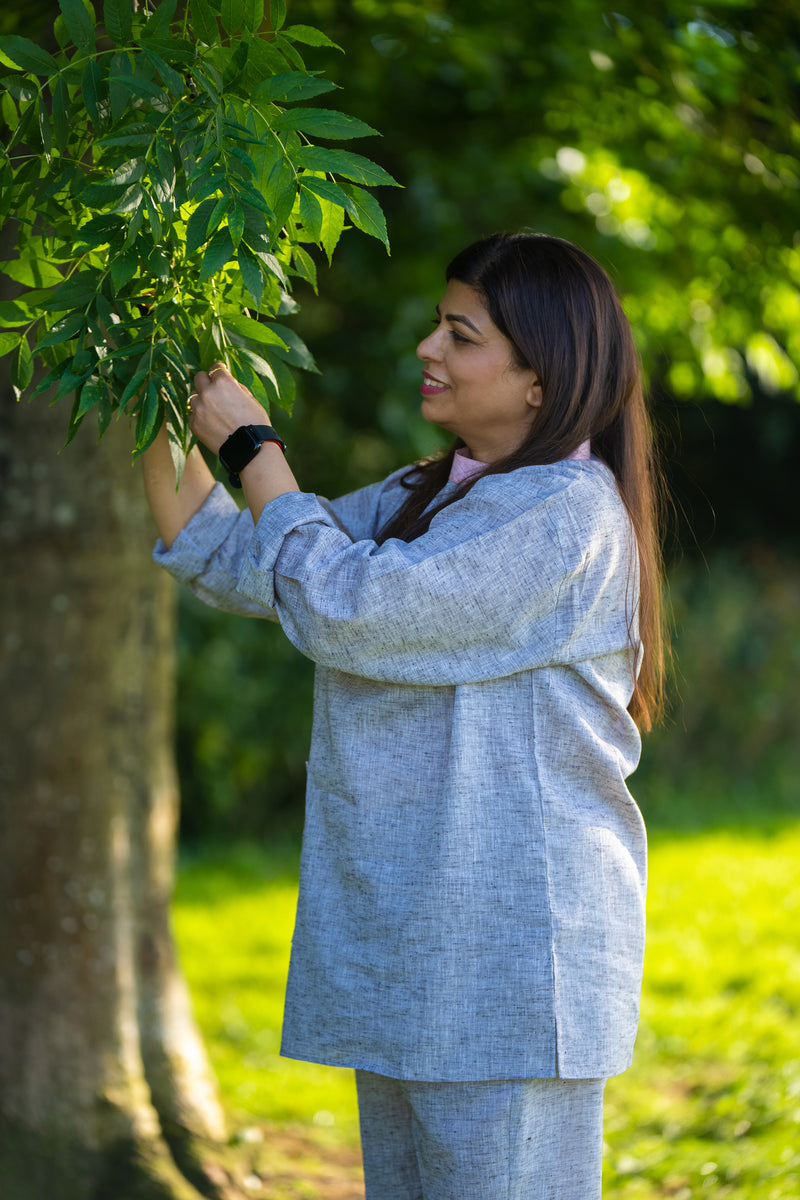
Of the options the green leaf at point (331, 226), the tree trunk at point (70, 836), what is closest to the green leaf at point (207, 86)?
the green leaf at point (331, 226)

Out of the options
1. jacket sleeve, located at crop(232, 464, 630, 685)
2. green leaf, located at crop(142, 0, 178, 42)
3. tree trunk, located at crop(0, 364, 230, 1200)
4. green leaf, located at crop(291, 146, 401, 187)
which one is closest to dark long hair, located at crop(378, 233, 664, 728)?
jacket sleeve, located at crop(232, 464, 630, 685)

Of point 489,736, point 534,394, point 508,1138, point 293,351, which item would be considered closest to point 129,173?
point 293,351

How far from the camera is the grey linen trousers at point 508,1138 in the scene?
5.96ft

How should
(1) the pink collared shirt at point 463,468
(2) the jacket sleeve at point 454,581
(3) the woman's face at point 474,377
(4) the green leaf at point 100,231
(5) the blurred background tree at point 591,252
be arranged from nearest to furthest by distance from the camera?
1. (4) the green leaf at point 100,231
2. (2) the jacket sleeve at point 454,581
3. (3) the woman's face at point 474,377
4. (1) the pink collared shirt at point 463,468
5. (5) the blurred background tree at point 591,252

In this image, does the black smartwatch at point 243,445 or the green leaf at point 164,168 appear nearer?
the green leaf at point 164,168

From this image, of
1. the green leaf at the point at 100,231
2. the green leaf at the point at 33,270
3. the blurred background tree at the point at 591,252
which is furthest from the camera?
the blurred background tree at the point at 591,252

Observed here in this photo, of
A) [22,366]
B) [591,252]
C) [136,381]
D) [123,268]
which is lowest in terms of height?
[591,252]

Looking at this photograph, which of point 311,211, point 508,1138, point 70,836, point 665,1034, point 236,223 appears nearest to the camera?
point 236,223

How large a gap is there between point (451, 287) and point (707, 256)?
7.13ft

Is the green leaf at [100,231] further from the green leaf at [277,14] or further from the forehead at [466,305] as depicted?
the forehead at [466,305]

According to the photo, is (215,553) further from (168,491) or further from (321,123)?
(321,123)

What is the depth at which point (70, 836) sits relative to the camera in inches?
112

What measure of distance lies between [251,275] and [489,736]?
78cm

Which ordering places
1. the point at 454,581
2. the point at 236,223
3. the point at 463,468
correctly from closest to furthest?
the point at 236,223
the point at 454,581
the point at 463,468
